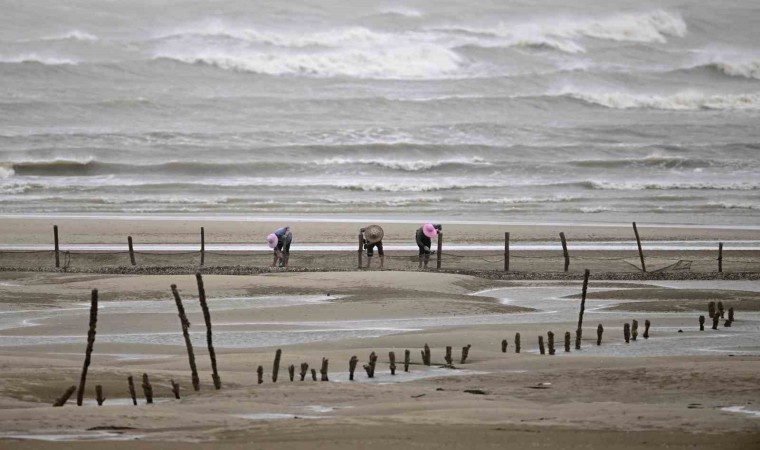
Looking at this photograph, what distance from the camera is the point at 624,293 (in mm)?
17797

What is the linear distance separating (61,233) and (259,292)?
10201 mm

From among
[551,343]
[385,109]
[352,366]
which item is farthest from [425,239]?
[385,109]

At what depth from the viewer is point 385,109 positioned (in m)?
51.9

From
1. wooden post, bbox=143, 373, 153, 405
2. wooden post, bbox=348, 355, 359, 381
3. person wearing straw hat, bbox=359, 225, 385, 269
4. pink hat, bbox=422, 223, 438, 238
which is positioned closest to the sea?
pink hat, bbox=422, 223, 438, 238

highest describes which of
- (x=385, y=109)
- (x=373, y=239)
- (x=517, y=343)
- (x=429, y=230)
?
(x=385, y=109)

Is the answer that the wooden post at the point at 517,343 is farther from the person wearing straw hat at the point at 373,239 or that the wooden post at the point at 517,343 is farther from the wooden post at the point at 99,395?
the person wearing straw hat at the point at 373,239

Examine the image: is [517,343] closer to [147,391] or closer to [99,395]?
[147,391]

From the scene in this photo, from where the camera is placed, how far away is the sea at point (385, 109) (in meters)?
35.8

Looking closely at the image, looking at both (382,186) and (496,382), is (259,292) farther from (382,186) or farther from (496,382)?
(382,186)

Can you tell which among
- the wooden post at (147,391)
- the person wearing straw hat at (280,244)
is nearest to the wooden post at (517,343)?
the wooden post at (147,391)

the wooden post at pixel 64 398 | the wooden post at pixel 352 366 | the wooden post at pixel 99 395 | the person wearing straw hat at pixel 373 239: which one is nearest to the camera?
the wooden post at pixel 64 398

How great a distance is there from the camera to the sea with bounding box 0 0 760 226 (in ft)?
117

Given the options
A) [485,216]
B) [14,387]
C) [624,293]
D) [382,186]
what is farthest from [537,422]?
[382,186]

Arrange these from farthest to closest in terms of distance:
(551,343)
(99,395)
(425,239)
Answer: (425,239)
(551,343)
(99,395)
